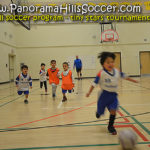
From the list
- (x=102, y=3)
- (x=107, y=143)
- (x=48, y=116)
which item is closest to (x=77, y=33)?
(x=102, y=3)

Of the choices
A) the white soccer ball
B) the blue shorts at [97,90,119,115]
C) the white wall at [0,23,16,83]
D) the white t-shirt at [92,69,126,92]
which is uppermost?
the white wall at [0,23,16,83]

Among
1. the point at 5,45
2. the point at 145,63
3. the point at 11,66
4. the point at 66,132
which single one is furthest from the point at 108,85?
the point at 145,63

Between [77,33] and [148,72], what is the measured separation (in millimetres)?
8125

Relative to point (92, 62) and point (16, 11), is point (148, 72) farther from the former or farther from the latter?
point (16, 11)

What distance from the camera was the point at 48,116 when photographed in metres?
4.13

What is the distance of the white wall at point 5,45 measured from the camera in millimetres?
14994

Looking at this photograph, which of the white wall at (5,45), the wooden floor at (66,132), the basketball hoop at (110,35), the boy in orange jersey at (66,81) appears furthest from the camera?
the basketball hoop at (110,35)

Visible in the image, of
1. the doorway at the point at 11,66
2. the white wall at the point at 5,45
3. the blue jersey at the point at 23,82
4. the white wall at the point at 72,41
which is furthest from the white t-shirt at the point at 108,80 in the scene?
the white wall at the point at 72,41

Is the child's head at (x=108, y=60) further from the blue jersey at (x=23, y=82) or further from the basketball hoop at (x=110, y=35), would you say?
the basketball hoop at (x=110, y=35)

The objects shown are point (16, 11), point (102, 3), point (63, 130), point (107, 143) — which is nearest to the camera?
point (107, 143)

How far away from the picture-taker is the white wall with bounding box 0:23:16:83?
49.2 ft

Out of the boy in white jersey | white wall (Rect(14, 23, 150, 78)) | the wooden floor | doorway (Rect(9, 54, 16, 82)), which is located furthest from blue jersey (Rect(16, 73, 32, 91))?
white wall (Rect(14, 23, 150, 78))

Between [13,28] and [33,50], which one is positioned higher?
[13,28]

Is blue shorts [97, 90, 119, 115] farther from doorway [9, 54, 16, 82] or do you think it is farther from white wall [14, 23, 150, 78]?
white wall [14, 23, 150, 78]
